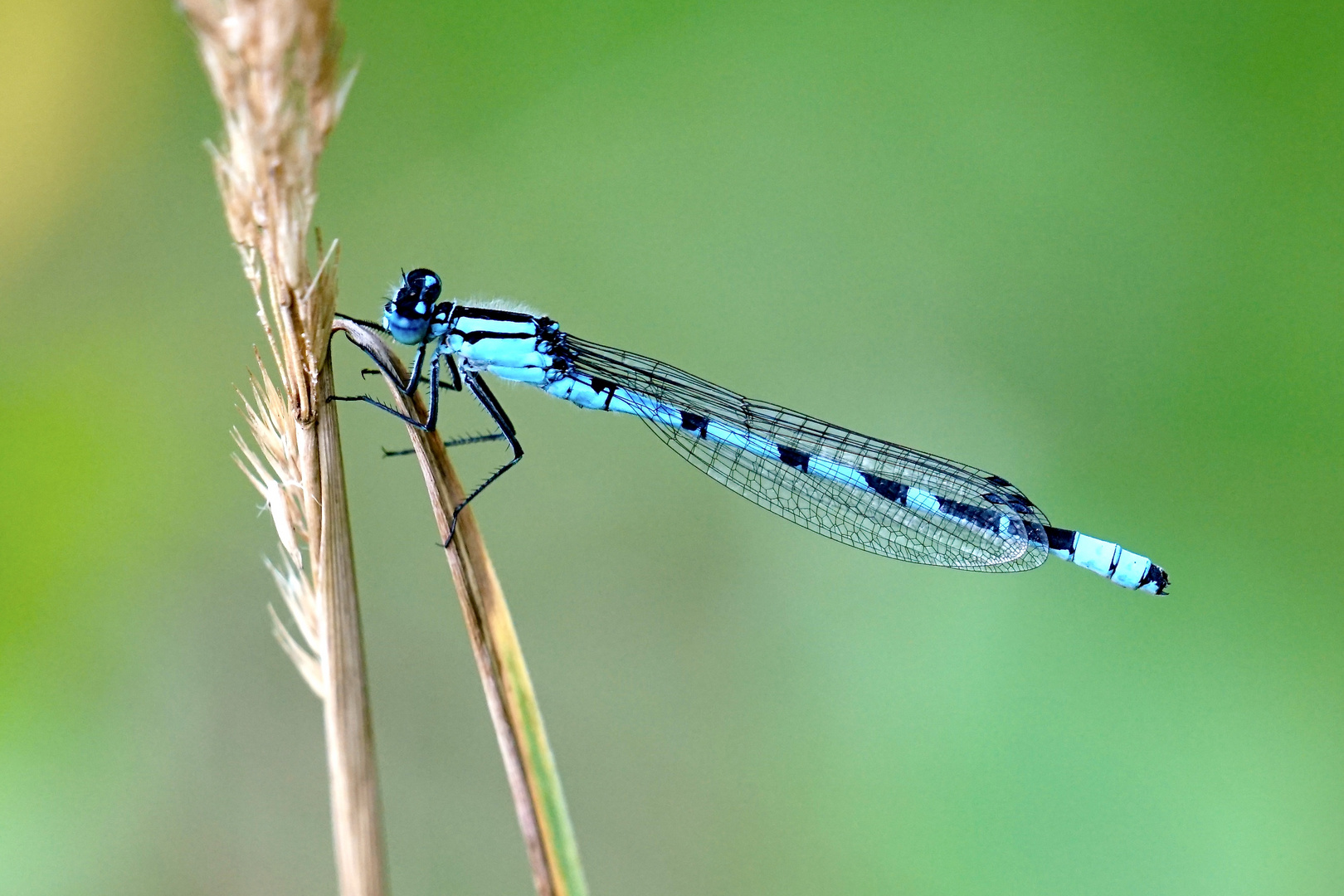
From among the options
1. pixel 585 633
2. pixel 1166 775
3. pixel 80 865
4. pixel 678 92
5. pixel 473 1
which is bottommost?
pixel 1166 775

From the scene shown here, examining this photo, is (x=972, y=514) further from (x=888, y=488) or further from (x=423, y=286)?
(x=423, y=286)

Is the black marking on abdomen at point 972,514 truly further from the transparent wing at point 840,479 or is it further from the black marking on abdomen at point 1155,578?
the black marking on abdomen at point 1155,578

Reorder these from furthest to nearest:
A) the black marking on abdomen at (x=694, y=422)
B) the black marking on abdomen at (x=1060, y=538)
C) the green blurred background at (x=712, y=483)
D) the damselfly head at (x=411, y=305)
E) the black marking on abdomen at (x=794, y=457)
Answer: the black marking on abdomen at (x=794, y=457) < the black marking on abdomen at (x=694, y=422) < the black marking on abdomen at (x=1060, y=538) < the green blurred background at (x=712, y=483) < the damselfly head at (x=411, y=305)

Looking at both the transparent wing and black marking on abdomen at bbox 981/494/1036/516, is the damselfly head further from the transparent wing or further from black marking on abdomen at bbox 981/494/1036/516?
black marking on abdomen at bbox 981/494/1036/516

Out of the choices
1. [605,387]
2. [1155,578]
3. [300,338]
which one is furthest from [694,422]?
[300,338]

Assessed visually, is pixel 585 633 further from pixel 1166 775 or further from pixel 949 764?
pixel 1166 775

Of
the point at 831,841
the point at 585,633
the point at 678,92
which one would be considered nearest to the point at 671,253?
the point at 678,92

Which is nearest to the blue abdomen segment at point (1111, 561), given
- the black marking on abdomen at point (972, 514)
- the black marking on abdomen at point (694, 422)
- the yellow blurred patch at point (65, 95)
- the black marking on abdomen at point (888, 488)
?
the black marking on abdomen at point (972, 514)
